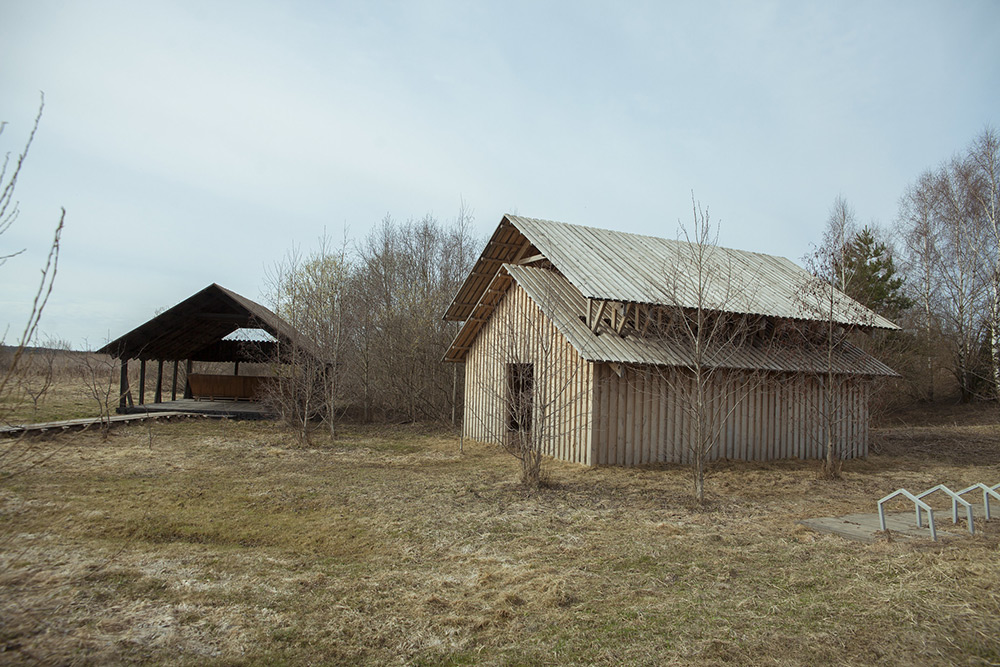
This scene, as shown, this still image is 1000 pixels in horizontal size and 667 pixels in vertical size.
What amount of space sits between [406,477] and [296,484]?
1.94 meters

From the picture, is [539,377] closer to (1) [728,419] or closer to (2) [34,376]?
(1) [728,419]

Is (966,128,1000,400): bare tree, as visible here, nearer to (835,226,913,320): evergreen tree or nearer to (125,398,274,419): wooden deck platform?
(835,226,913,320): evergreen tree

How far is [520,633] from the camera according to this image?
14.6 feet

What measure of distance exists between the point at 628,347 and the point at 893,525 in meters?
5.77

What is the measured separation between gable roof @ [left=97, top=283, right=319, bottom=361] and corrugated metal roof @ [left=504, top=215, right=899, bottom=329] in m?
7.55

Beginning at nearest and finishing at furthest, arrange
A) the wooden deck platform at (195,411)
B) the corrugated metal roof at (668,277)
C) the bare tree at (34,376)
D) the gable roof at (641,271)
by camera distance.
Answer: the bare tree at (34,376)
the corrugated metal roof at (668,277)
the gable roof at (641,271)
the wooden deck platform at (195,411)

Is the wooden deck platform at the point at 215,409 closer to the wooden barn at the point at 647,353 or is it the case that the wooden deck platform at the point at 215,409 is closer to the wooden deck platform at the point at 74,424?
the wooden deck platform at the point at 74,424

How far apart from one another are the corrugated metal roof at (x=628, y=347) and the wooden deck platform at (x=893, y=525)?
360cm

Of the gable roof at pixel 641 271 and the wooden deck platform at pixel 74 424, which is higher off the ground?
the gable roof at pixel 641 271

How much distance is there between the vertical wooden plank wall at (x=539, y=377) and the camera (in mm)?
10969

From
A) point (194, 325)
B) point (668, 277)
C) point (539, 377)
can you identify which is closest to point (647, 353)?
point (668, 277)

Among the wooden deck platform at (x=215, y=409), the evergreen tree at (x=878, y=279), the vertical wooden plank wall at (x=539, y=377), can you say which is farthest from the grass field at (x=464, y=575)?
the evergreen tree at (x=878, y=279)

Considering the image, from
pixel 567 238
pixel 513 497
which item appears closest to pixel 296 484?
pixel 513 497

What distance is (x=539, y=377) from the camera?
10734 mm
